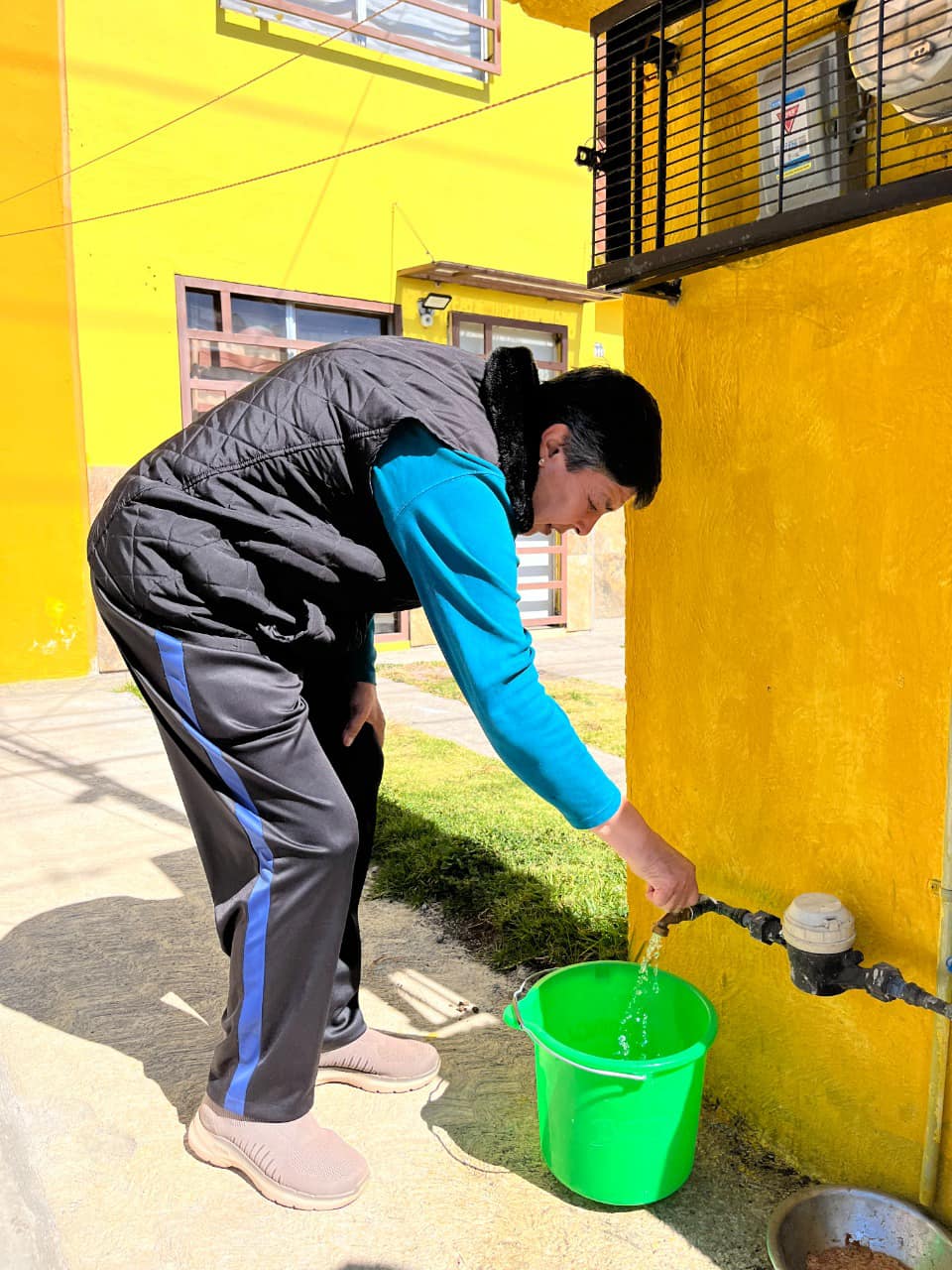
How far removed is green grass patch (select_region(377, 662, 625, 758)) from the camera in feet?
18.3

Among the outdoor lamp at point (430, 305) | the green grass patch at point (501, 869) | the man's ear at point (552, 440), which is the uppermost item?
the outdoor lamp at point (430, 305)

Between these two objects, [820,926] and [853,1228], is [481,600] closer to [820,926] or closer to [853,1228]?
[820,926]

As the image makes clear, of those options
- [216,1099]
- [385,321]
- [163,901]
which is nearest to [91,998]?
[163,901]

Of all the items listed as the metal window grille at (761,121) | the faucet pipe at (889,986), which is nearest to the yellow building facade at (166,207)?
the metal window grille at (761,121)

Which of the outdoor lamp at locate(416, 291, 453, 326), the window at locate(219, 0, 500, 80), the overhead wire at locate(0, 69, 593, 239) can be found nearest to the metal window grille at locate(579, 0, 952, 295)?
the overhead wire at locate(0, 69, 593, 239)

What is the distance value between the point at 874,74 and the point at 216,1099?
225cm

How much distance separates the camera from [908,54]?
1.55 meters

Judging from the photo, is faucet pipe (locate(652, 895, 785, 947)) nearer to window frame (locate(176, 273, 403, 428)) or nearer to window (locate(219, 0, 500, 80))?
window frame (locate(176, 273, 403, 428))

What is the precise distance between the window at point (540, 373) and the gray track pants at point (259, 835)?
23.8 ft

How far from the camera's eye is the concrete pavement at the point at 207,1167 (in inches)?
72.2

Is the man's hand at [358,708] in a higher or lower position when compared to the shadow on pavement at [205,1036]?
higher

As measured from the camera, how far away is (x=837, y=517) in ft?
6.07

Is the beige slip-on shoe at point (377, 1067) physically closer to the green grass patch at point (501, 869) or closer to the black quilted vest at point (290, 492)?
the green grass patch at point (501, 869)

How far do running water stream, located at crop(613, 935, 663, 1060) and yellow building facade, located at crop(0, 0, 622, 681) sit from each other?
6.26 metres
